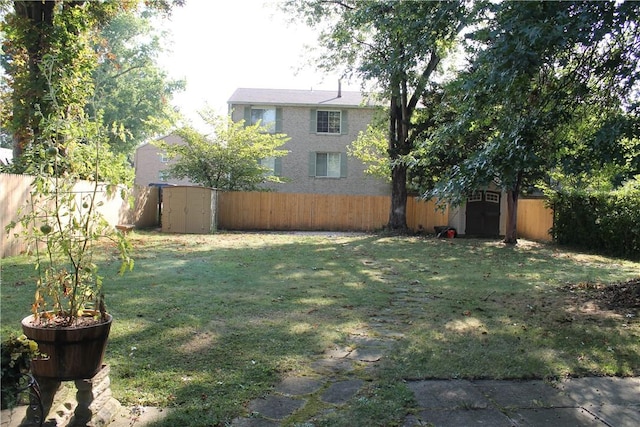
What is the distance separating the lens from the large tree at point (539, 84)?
494 centimetres

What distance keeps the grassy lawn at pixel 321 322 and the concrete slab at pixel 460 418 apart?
259mm

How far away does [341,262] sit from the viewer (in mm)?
10305

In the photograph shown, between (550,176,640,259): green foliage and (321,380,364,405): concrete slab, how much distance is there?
11.6 m

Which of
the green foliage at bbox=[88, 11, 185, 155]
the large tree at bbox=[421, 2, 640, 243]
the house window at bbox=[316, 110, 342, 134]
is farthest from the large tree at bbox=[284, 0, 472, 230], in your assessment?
the green foliage at bbox=[88, 11, 185, 155]

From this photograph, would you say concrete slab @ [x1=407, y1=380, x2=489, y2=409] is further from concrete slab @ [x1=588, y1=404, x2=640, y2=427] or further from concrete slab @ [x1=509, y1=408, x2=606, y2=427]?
concrete slab @ [x1=588, y1=404, x2=640, y2=427]

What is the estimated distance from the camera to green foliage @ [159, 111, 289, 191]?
20391 mm

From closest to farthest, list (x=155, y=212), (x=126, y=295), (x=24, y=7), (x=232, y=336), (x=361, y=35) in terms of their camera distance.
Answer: (x=232, y=336), (x=126, y=295), (x=24, y=7), (x=361, y=35), (x=155, y=212)

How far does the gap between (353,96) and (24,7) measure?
18366 millimetres

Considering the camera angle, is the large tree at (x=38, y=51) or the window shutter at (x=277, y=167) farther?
the window shutter at (x=277, y=167)

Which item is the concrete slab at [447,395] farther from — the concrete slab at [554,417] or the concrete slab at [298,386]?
the concrete slab at [298,386]

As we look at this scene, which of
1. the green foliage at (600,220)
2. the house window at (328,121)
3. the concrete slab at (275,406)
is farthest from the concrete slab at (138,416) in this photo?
the house window at (328,121)

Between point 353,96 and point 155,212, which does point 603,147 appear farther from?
point 353,96

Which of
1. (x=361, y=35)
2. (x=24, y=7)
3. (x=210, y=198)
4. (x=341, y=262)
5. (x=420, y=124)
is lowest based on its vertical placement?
(x=341, y=262)

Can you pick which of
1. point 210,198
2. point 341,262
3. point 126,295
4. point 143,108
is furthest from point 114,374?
point 143,108
